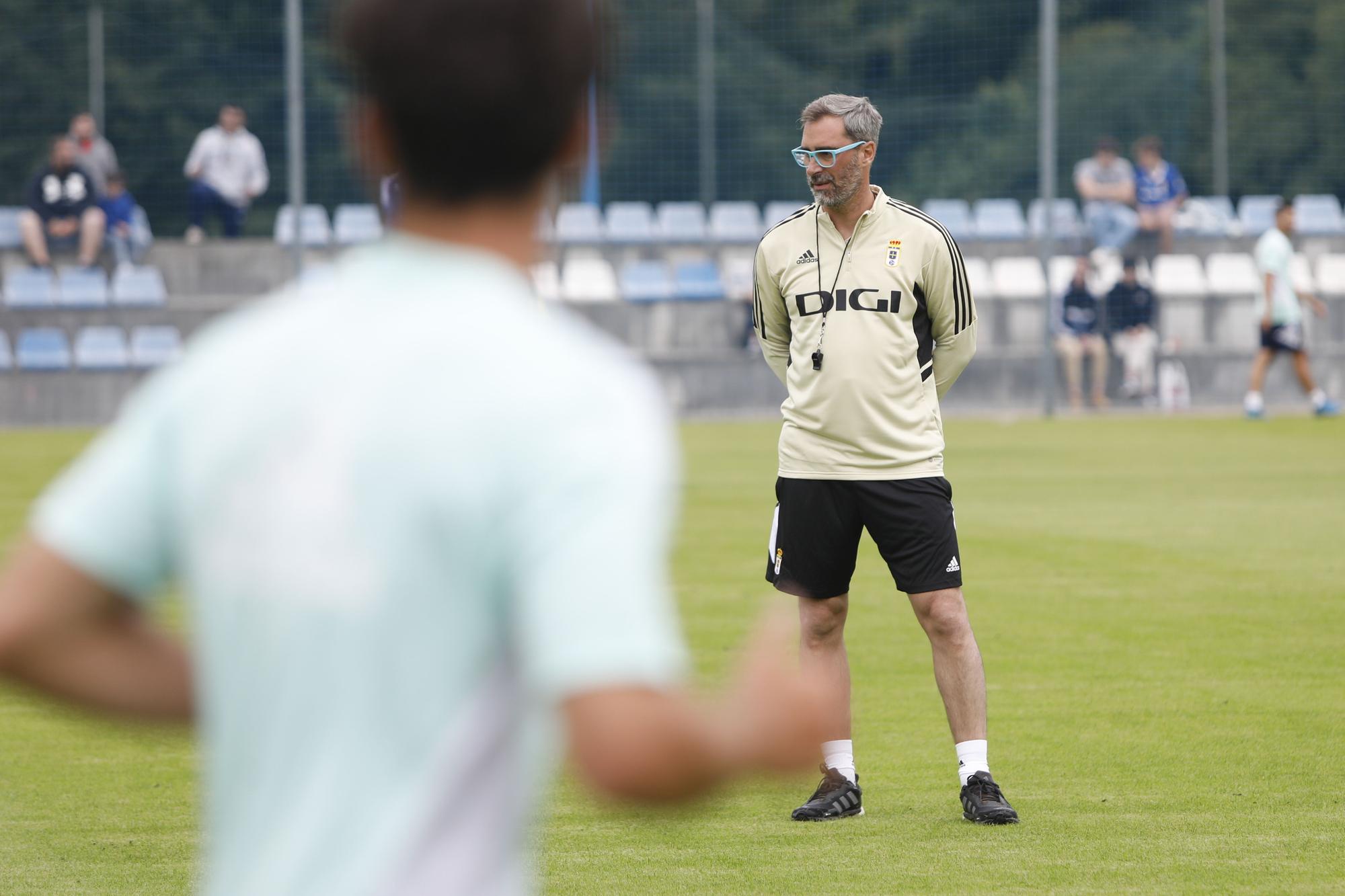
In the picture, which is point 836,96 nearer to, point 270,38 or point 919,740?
point 919,740

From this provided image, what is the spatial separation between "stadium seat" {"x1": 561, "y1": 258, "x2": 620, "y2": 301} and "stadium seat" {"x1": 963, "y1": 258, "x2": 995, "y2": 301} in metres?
5.00

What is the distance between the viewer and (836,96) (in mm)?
5980

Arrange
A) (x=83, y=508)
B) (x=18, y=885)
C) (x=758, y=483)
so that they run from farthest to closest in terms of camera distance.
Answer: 1. (x=758, y=483)
2. (x=18, y=885)
3. (x=83, y=508)

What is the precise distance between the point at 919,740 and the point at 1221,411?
19.4 m

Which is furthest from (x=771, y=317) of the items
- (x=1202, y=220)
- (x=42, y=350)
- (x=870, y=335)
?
(x=1202, y=220)

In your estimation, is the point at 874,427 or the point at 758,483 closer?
the point at 874,427

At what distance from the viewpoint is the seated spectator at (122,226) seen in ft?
81.3

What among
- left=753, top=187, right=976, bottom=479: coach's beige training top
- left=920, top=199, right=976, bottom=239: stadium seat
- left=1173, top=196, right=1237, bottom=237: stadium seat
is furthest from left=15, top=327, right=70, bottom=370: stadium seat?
left=753, top=187, right=976, bottom=479: coach's beige training top

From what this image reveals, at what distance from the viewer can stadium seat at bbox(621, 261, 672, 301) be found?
1033 inches

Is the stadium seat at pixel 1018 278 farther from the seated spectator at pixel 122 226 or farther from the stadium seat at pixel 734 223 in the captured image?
the seated spectator at pixel 122 226

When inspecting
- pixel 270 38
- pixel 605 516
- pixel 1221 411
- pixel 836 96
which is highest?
pixel 270 38

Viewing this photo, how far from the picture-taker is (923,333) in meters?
6.00

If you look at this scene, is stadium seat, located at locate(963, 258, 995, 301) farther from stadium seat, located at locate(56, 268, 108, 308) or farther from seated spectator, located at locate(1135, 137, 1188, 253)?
stadium seat, located at locate(56, 268, 108, 308)

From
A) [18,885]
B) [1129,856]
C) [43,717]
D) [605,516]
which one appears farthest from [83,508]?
[43,717]
